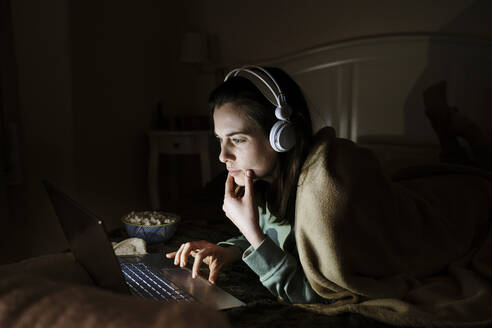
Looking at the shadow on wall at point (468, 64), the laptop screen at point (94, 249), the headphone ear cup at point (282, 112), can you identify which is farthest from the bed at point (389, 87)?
the laptop screen at point (94, 249)

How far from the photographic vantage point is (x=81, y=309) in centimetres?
27

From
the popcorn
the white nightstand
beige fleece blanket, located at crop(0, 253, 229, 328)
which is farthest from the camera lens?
the white nightstand

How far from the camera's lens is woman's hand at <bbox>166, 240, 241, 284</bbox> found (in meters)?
0.98

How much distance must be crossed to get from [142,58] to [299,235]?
246cm

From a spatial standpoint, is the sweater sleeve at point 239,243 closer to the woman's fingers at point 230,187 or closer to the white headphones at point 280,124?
the woman's fingers at point 230,187

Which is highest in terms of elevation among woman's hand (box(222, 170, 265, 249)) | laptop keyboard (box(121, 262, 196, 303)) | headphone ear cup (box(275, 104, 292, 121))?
headphone ear cup (box(275, 104, 292, 121))

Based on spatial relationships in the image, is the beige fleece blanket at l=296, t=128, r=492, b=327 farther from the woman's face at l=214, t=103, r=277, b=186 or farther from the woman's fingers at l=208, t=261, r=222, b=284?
the woman's fingers at l=208, t=261, r=222, b=284

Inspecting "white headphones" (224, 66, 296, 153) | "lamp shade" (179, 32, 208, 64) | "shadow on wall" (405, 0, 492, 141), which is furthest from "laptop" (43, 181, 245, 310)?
"lamp shade" (179, 32, 208, 64)

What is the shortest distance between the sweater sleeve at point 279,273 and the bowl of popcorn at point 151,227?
1.31 ft

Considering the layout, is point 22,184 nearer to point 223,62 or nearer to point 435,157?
point 223,62

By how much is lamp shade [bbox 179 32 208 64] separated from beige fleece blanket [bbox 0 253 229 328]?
269 cm

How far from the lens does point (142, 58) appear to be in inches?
119

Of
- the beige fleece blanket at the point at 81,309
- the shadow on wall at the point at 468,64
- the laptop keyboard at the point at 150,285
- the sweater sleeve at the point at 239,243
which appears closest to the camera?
the beige fleece blanket at the point at 81,309

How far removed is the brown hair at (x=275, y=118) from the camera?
994 millimetres
